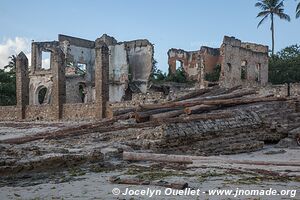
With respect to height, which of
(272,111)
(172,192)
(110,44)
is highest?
(110,44)

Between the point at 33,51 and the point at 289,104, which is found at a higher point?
the point at 33,51

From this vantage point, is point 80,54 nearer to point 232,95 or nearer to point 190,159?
point 232,95

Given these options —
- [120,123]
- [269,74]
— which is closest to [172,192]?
[120,123]

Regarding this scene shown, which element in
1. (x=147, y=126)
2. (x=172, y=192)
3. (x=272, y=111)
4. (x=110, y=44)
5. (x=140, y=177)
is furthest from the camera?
(x=110, y=44)

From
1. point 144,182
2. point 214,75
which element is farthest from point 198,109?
point 214,75

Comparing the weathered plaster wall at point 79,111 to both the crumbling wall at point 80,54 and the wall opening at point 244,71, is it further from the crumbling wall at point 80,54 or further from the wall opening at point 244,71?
the wall opening at point 244,71

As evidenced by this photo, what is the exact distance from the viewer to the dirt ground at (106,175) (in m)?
6.31

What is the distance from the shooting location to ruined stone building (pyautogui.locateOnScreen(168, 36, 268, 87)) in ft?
106

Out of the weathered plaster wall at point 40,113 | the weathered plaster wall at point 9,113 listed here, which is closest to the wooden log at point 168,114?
the weathered plaster wall at point 40,113

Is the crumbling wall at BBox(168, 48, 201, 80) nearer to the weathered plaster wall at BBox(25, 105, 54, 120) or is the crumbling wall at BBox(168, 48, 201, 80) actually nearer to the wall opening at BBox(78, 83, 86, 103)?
the wall opening at BBox(78, 83, 86, 103)

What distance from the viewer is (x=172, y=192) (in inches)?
240

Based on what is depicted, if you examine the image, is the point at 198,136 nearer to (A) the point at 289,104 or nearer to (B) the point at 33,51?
(A) the point at 289,104

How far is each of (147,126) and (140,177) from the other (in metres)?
5.29

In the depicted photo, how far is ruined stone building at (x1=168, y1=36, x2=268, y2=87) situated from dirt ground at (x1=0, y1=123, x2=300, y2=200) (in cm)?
2259
